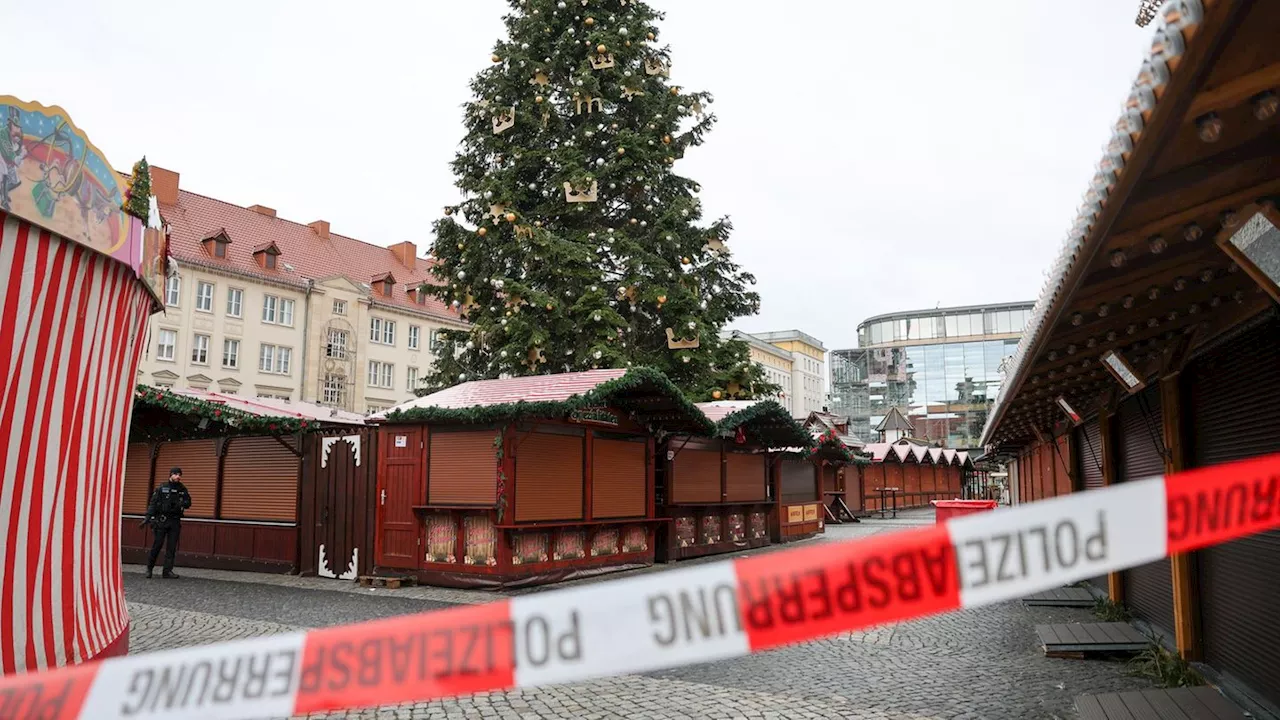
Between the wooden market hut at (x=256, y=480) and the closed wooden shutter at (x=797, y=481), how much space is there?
35.3 feet

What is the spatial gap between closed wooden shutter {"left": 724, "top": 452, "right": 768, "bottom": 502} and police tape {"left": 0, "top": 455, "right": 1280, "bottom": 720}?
16.1 metres

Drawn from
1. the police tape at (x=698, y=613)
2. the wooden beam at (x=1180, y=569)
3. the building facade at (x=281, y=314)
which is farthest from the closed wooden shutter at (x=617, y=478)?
the building facade at (x=281, y=314)

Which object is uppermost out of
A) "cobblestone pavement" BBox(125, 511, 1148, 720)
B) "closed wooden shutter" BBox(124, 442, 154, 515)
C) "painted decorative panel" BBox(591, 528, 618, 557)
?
"closed wooden shutter" BBox(124, 442, 154, 515)

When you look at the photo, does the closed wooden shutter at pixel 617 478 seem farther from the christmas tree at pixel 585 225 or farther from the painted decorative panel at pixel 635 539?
the christmas tree at pixel 585 225

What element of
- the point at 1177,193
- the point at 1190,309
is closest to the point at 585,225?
the point at 1190,309

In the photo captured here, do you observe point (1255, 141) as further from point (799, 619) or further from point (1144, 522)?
point (799, 619)

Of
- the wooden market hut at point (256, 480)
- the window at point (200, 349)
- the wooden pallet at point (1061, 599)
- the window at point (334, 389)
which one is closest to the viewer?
the wooden pallet at point (1061, 599)

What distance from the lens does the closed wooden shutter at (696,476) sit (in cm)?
1753

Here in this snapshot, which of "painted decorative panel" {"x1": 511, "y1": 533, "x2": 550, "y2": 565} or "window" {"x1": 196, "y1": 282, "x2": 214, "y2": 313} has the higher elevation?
"window" {"x1": 196, "y1": 282, "x2": 214, "y2": 313}

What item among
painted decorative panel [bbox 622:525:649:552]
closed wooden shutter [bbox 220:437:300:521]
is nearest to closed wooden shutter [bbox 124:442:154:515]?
closed wooden shutter [bbox 220:437:300:521]

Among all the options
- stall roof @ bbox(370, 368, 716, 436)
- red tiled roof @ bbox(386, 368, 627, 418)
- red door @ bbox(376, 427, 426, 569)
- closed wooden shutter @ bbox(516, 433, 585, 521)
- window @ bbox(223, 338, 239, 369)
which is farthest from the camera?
window @ bbox(223, 338, 239, 369)

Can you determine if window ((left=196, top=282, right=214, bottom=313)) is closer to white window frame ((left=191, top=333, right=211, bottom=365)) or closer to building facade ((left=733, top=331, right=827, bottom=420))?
white window frame ((left=191, top=333, right=211, bottom=365))

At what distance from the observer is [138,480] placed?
1830 centimetres

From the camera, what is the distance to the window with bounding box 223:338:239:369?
150 feet
